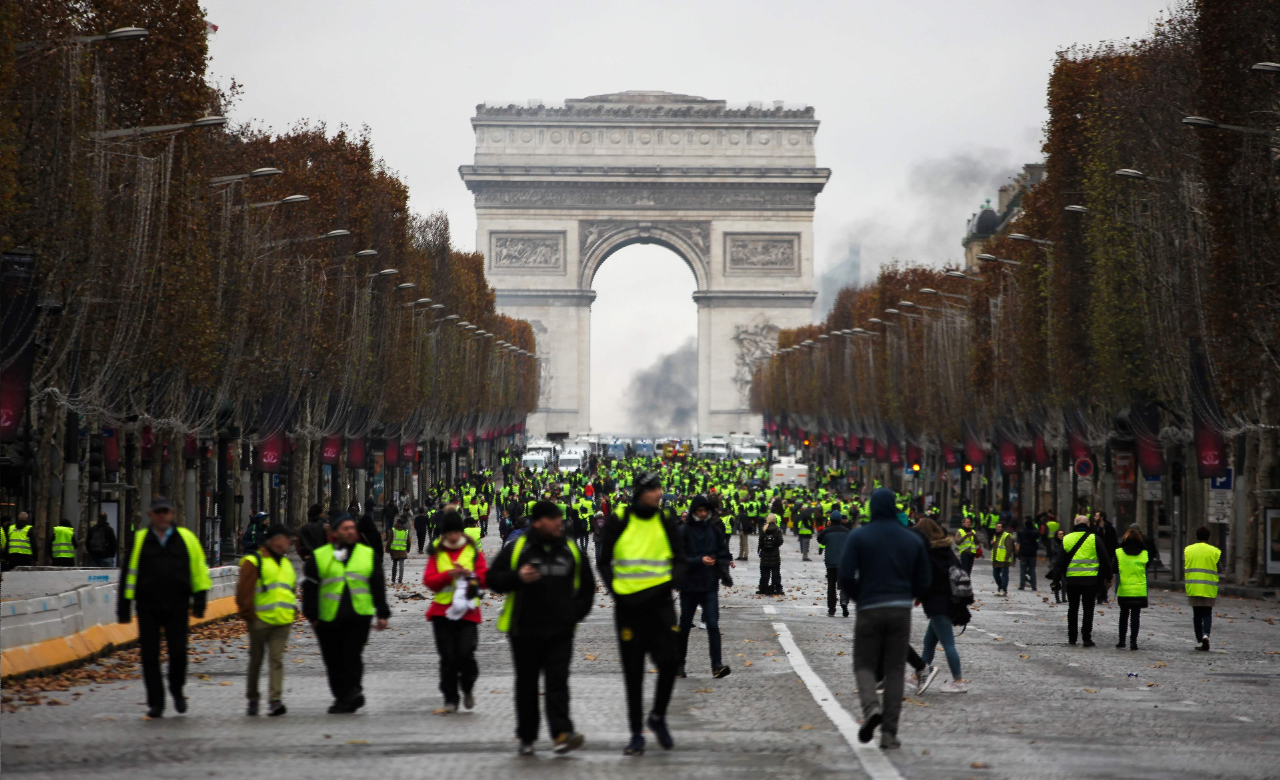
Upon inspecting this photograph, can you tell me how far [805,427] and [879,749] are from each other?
343ft

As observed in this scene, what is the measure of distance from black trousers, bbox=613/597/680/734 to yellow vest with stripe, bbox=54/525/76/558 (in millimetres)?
19721

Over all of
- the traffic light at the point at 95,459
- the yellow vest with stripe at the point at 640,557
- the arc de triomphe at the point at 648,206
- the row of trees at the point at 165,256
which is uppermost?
the arc de triomphe at the point at 648,206

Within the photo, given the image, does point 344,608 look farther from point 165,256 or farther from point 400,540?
point 400,540

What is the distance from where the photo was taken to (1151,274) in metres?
39.1

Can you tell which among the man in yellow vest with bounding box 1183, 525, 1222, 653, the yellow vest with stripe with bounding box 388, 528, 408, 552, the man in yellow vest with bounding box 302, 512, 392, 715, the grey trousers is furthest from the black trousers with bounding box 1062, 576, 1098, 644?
the yellow vest with stripe with bounding box 388, 528, 408, 552

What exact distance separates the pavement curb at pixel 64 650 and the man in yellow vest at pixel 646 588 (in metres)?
4.26

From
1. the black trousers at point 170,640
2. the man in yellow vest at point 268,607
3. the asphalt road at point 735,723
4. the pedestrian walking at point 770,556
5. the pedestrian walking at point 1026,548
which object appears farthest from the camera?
the pedestrian walking at point 1026,548

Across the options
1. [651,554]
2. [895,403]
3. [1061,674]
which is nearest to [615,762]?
[651,554]

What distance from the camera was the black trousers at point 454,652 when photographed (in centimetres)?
1456

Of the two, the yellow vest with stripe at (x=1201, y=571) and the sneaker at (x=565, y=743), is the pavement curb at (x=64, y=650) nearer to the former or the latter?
the sneaker at (x=565, y=743)

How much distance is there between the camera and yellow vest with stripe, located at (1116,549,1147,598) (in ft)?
73.3

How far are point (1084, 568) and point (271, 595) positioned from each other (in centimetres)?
1067

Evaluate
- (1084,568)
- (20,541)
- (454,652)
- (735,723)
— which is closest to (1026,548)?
(1084,568)

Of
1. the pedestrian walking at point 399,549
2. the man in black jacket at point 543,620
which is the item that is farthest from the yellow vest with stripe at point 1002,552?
the man in black jacket at point 543,620
